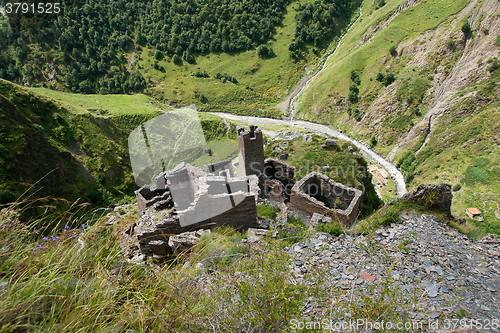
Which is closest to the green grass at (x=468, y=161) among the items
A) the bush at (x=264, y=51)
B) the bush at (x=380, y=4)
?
the bush at (x=264, y=51)

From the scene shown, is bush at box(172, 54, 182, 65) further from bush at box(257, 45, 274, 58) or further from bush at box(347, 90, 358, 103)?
bush at box(347, 90, 358, 103)

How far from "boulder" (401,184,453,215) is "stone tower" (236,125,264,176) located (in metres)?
14.4

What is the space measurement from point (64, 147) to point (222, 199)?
47.4 metres

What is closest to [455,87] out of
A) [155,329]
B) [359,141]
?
[359,141]

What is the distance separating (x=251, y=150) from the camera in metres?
25.4

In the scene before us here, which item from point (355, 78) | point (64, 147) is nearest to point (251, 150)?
point (64, 147)

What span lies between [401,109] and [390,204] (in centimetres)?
7078

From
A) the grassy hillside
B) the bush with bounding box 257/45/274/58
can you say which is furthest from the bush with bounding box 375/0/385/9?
the grassy hillside

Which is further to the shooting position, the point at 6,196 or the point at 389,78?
the point at 389,78

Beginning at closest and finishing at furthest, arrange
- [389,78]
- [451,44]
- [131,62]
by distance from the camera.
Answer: [451,44] → [389,78] → [131,62]

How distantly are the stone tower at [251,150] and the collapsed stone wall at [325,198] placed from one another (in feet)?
18.8

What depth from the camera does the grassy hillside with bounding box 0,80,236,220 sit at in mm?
42719

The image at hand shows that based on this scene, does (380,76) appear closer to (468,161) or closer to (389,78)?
(389,78)

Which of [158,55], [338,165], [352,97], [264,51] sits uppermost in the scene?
[158,55]
